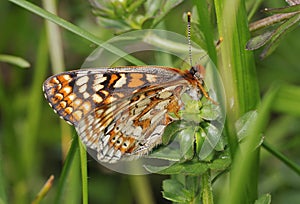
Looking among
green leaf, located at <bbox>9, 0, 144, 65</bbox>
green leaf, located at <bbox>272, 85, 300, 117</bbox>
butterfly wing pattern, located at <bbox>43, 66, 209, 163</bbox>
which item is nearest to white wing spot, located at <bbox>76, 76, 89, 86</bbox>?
butterfly wing pattern, located at <bbox>43, 66, 209, 163</bbox>

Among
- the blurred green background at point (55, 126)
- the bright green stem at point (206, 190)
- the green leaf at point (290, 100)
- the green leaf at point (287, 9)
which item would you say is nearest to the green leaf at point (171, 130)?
the bright green stem at point (206, 190)

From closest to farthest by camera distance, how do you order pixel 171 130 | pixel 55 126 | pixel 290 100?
pixel 171 130
pixel 290 100
pixel 55 126

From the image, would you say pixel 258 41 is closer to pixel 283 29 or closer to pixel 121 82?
pixel 283 29

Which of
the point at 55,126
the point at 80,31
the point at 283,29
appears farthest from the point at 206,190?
the point at 55,126

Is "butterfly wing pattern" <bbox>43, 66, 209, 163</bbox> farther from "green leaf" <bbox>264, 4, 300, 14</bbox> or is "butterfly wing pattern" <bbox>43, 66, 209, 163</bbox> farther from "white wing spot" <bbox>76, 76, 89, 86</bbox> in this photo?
"green leaf" <bbox>264, 4, 300, 14</bbox>

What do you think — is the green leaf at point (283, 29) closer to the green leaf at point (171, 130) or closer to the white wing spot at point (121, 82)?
the green leaf at point (171, 130)
